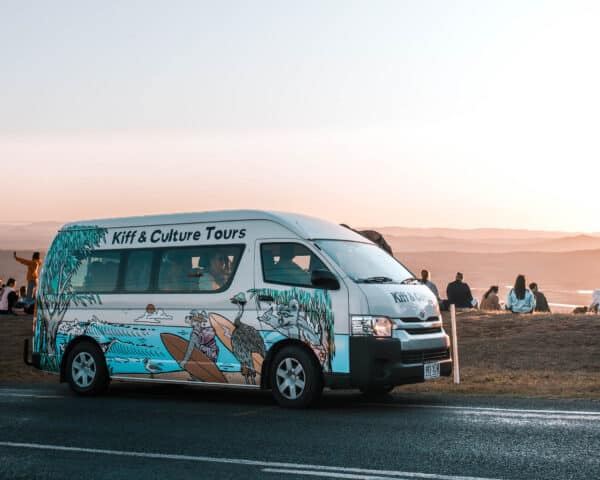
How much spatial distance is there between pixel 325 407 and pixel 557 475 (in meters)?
4.70

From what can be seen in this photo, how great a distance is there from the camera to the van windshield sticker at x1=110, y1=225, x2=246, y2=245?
12445mm

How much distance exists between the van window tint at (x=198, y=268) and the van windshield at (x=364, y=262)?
1275 mm

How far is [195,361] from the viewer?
12469 mm

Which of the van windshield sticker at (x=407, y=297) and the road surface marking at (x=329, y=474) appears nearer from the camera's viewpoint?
the road surface marking at (x=329, y=474)

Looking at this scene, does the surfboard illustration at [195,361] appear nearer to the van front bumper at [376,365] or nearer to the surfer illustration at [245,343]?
the surfer illustration at [245,343]

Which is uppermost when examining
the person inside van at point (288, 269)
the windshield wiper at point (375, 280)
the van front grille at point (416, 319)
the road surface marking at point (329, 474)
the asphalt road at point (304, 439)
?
the person inside van at point (288, 269)

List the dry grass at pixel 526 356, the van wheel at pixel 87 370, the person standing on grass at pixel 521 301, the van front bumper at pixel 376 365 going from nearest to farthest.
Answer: the van front bumper at pixel 376 365, the van wheel at pixel 87 370, the dry grass at pixel 526 356, the person standing on grass at pixel 521 301

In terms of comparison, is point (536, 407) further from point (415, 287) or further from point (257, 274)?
point (257, 274)

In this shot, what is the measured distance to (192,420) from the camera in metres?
10.7

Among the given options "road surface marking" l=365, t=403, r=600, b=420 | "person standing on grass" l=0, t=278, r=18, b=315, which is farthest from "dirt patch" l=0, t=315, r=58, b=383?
"road surface marking" l=365, t=403, r=600, b=420

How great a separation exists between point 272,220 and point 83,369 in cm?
384

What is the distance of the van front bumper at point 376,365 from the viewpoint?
11008 mm

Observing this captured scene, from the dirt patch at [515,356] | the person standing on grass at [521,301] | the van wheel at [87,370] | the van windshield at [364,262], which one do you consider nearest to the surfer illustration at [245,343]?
the van windshield at [364,262]

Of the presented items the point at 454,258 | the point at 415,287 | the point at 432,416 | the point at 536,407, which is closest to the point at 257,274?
the point at 415,287
